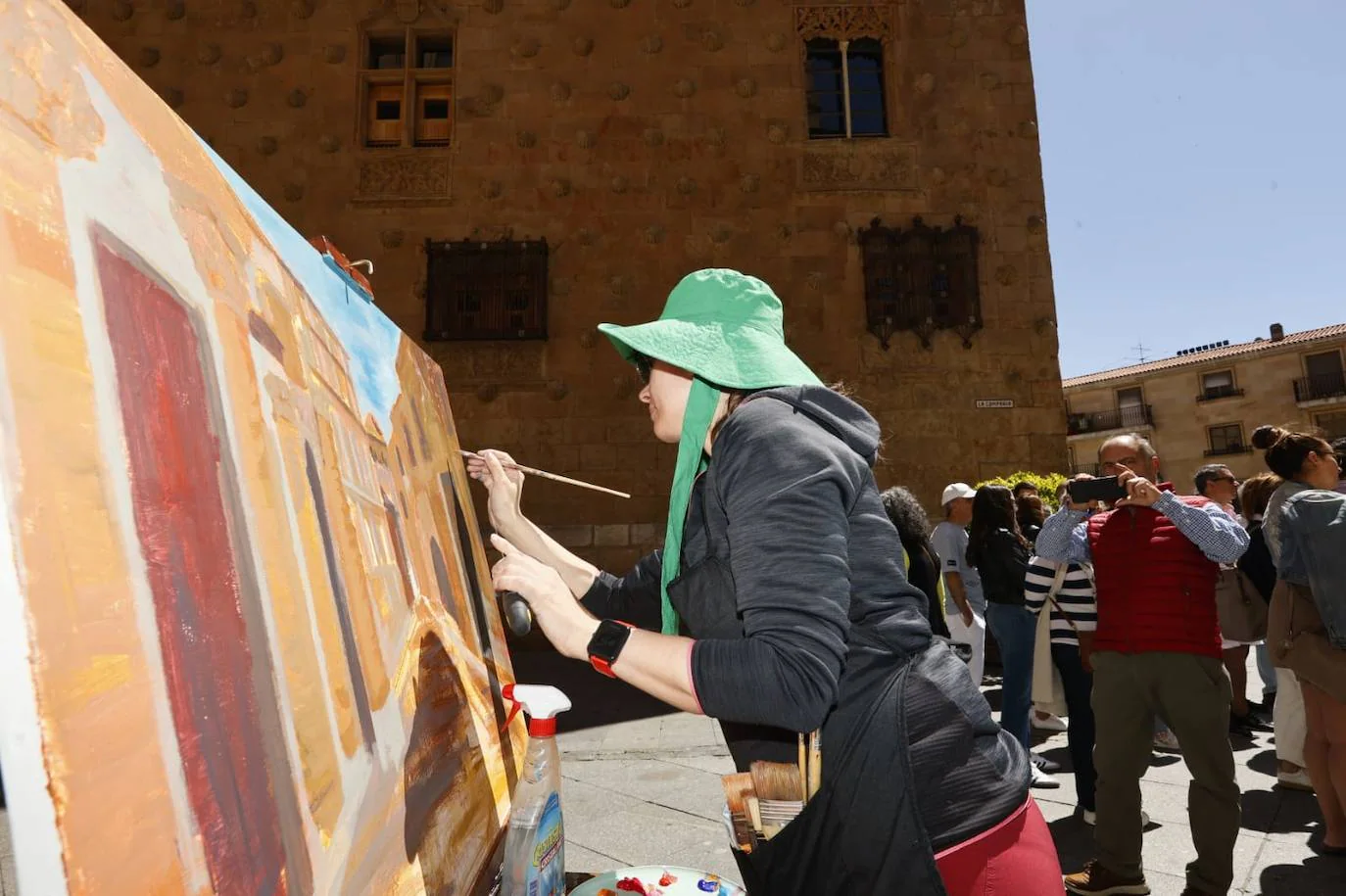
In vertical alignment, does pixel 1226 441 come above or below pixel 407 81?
below

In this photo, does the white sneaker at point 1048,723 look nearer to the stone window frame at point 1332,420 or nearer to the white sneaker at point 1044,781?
the white sneaker at point 1044,781

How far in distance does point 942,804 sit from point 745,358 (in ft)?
2.54

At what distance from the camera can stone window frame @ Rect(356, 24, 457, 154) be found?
968 centimetres

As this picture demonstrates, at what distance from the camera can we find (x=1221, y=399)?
1240 inches

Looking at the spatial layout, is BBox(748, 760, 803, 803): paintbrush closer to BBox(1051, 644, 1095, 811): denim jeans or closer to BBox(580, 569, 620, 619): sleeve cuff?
BBox(580, 569, 620, 619): sleeve cuff

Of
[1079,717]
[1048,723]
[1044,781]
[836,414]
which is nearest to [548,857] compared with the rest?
[836,414]

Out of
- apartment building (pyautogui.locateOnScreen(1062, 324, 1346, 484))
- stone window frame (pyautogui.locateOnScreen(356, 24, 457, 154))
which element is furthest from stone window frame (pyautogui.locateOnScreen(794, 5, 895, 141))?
apartment building (pyautogui.locateOnScreen(1062, 324, 1346, 484))

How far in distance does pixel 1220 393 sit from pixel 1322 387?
3.30 metres

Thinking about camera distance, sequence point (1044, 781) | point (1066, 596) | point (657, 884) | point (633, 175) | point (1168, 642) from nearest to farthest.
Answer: point (657, 884) → point (1168, 642) → point (1066, 596) → point (1044, 781) → point (633, 175)

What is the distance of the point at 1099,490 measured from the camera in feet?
10.1

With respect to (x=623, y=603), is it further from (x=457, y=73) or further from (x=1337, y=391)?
(x=1337, y=391)

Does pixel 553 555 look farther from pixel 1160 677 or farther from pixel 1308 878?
pixel 1308 878

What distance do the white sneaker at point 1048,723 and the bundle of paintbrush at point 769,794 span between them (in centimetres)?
504

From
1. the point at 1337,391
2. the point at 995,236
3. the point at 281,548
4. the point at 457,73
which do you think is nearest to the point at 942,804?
the point at 281,548
